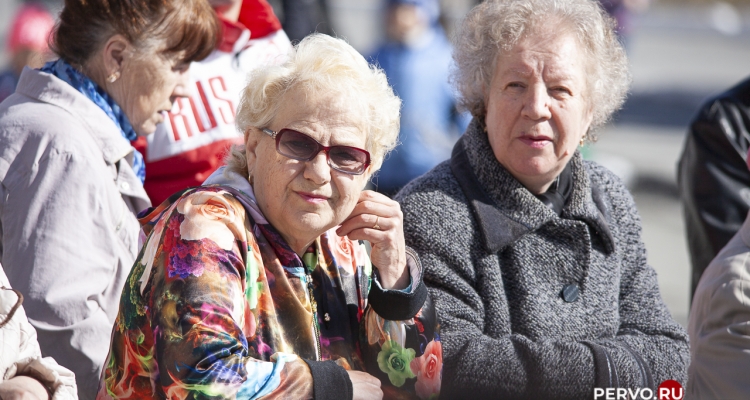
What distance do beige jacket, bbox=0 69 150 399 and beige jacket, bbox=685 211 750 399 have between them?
1.89 metres

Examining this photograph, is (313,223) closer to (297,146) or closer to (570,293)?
(297,146)

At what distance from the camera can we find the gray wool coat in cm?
245

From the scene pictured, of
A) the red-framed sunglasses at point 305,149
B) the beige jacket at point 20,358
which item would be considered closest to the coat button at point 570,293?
the red-framed sunglasses at point 305,149

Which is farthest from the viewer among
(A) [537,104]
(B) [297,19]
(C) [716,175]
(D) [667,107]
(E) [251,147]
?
(D) [667,107]

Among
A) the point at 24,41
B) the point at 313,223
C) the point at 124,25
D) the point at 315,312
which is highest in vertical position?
the point at 124,25

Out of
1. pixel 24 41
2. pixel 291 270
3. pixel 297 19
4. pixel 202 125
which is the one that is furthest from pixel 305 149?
pixel 297 19

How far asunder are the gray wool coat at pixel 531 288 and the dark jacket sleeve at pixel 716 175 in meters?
0.95

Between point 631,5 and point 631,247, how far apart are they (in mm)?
7078

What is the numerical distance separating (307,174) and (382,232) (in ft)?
0.94

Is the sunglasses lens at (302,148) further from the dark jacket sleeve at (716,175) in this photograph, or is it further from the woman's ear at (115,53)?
the dark jacket sleeve at (716,175)

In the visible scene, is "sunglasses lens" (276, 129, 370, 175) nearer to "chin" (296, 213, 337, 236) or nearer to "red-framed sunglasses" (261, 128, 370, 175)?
"red-framed sunglasses" (261, 128, 370, 175)

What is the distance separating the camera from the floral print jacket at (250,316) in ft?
6.00

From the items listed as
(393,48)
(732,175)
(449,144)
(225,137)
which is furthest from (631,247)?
(393,48)

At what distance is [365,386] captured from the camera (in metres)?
2.06
